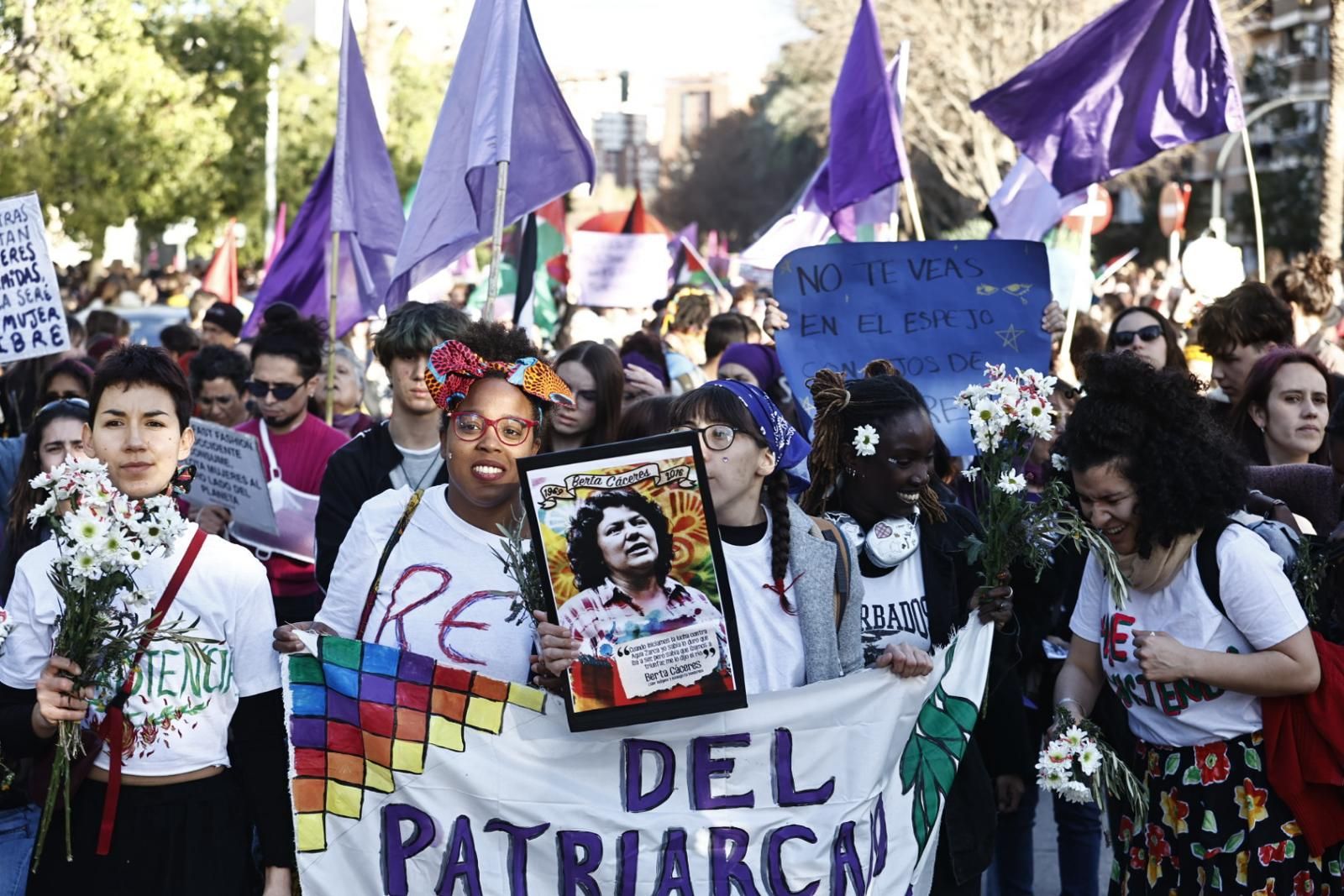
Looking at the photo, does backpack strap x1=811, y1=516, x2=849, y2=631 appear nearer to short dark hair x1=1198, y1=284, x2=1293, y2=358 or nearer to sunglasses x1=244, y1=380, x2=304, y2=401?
sunglasses x1=244, y1=380, x2=304, y2=401

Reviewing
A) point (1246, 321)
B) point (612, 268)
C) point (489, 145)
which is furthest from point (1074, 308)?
point (612, 268)

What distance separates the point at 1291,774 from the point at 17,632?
2919 millimetres

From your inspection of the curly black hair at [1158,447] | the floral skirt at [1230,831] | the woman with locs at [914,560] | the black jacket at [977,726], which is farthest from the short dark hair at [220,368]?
the floral skirt at [1230,831]

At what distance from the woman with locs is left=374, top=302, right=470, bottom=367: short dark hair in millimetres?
1436

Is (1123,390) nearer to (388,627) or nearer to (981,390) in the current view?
(981,390)

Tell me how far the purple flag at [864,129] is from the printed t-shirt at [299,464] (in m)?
3.96

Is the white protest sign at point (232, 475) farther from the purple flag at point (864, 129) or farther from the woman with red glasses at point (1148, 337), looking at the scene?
the purple flag at point (864, 129)

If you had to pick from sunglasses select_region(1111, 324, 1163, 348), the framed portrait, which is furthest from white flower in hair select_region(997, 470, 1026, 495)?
sunglasses select_region(1111, 324, 1163, 348)

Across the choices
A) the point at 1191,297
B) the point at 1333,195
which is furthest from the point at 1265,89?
the point at 1191,297

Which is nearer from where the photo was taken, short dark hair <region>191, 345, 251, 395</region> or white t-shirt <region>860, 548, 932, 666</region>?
white t-shirt <region>860, 548, 932, 666</region>

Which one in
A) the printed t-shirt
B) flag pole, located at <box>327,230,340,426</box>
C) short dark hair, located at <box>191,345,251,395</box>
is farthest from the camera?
flag pole, located at <box>327,230,340,426</box>

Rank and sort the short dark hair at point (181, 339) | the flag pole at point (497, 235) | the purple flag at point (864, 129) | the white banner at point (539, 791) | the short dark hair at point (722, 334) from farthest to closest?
the short dark hair at point (181, 339)
the short dark hair at point (722, 334)
the purple flag at point (864, 129)
the flag pole at point (497, 235)
the white banner at point (539, 791)

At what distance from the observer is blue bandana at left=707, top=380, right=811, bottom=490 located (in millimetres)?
4031

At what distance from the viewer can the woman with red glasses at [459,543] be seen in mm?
3820
